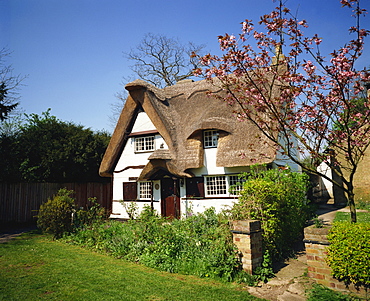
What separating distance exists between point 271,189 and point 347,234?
82.6 inches

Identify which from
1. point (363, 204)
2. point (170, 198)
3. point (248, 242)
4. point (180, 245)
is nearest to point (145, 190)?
point (170, 198)

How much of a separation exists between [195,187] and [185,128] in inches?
125

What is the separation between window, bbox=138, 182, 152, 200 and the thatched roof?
134 centimetres

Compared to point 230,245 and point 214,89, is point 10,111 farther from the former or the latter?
point 230,245

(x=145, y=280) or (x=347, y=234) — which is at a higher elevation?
(x=347, y=234)

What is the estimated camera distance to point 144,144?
49.2 feet

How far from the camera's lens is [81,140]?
59.6 feet

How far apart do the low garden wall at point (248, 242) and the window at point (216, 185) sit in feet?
23.9

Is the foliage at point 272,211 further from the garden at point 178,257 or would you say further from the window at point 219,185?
the window at point 219,185

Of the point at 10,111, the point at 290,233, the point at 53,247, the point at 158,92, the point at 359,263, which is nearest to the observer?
the point at 359,263

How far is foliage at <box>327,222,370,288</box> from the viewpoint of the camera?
4172mm

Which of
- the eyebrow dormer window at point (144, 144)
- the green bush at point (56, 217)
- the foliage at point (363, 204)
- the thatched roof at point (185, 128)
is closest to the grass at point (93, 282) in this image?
the green bush at point (56, 217)

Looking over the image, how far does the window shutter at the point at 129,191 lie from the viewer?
14875 millimetres

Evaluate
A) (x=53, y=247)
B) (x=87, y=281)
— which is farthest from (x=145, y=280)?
(x=53, y=247)
